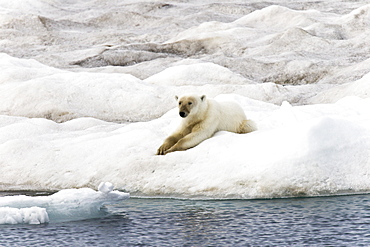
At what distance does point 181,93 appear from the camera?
77.6 feet

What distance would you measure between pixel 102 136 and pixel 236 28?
27.2 metres

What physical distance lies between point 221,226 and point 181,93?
48.2 feet

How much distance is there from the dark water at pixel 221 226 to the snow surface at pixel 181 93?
0.59 m

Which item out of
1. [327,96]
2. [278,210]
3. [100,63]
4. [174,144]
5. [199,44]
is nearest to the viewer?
[278,210]

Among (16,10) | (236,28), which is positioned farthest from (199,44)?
(16,10)

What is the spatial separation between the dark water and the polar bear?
1735 millimetres

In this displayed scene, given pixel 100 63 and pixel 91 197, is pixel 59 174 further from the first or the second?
pixel 100 63

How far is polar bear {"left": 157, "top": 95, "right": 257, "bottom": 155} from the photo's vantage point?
39.1ft

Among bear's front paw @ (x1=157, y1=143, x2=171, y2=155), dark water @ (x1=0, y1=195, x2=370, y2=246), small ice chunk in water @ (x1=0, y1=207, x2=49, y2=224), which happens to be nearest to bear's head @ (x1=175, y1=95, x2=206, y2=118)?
bear's front paw @ (x1=157, y1=143, x2=171, y2=155)

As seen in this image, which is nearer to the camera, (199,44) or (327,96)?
(327,96)

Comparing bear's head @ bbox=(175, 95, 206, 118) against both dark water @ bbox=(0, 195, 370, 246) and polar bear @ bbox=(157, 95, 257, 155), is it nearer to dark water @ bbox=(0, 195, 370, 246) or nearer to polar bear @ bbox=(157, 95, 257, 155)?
polar bear @ bbox=(157, 95, 257, 155)

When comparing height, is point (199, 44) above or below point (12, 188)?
above

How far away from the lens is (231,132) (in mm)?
12523

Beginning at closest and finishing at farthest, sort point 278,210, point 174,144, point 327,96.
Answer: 1. point 278,210
2. point 174,144
3. point 327,96
